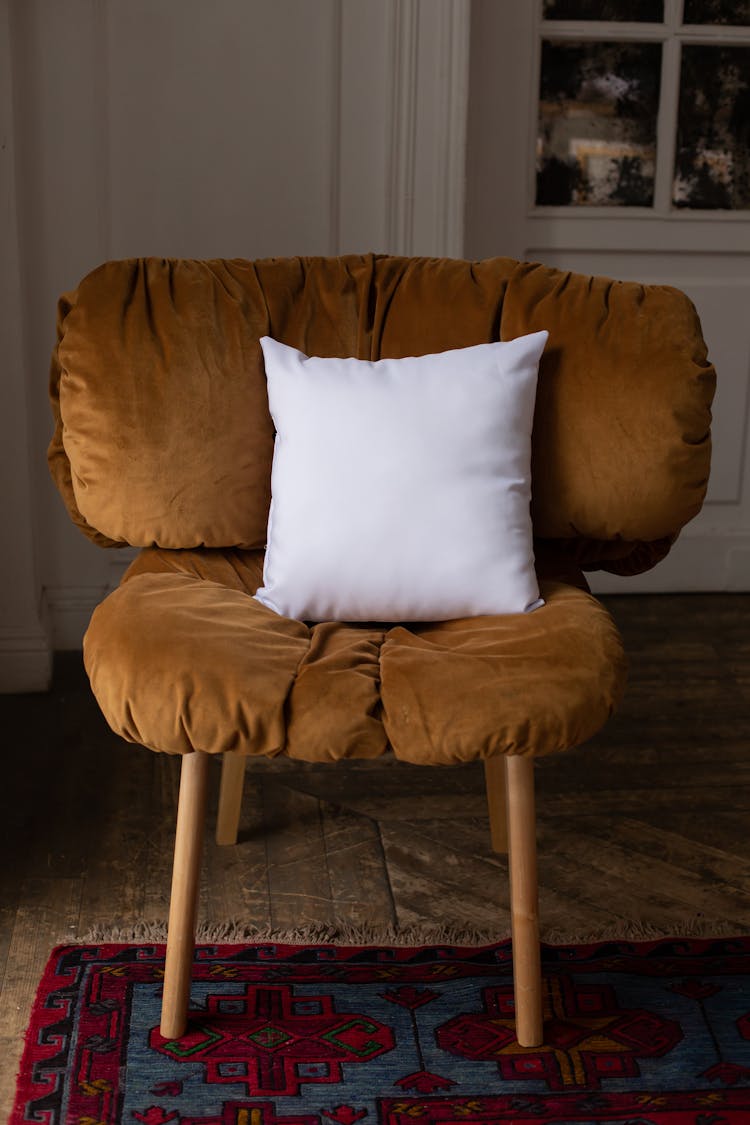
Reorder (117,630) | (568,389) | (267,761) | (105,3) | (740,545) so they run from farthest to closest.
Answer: (740,545)
(105,3)
(267,761)
(568,389)
(117,630)

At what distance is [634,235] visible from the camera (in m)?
2.88

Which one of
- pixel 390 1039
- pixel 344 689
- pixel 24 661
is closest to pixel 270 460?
pixel 344 689

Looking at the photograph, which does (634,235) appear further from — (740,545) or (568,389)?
(568,389)

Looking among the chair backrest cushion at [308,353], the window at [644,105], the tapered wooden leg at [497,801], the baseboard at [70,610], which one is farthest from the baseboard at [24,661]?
the window at [644,105]

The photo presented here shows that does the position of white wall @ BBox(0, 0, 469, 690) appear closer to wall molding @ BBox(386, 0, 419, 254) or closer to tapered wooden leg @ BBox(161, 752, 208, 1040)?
wall molding @ BBox(386, 0, 419, 254)

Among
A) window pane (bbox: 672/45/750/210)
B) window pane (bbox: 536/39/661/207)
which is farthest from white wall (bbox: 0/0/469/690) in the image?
window pane (bbox: 672/45/750/210)

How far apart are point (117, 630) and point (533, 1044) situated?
0.67m

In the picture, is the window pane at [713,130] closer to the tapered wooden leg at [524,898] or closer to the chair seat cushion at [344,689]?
the chair seat cushion at [344,689]

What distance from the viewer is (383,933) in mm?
1654

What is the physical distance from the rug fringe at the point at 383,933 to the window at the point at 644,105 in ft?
5.78

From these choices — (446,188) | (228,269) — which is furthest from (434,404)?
(446,188)

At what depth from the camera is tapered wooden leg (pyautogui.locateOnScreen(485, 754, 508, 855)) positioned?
1.74 metres

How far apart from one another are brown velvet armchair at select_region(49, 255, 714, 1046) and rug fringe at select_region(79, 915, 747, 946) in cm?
20

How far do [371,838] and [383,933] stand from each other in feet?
0.86
